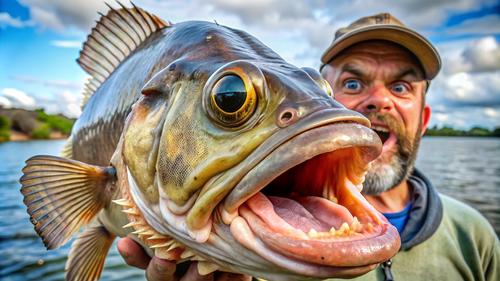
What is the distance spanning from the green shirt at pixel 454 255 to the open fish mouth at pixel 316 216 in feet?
5.34

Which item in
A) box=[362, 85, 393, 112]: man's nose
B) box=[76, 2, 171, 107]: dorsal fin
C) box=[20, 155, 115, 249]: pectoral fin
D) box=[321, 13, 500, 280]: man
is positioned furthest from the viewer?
box=[362, 85, 393, 112]: man's nose

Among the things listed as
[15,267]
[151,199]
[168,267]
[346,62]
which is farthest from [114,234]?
[15,267]

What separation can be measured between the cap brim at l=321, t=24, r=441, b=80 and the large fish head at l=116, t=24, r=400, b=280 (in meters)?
2.06

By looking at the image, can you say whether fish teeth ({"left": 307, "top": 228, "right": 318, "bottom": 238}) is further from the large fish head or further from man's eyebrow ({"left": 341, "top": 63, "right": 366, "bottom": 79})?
man's eyebrow ({"left": 341, "top": 63, "right": 366, "bottom": 79})

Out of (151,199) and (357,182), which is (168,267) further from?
(357,182)

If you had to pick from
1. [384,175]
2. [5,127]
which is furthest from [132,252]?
[5,127]

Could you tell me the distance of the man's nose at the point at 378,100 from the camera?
3318 mm

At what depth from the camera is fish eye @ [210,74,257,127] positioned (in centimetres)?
135

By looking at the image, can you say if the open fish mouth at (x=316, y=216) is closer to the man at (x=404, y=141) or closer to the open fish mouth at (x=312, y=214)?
the open fish mouth at (x=312, y=214)

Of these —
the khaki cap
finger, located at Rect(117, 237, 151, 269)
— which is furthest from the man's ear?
finger, located at Rect(117, 237, 151, 269)

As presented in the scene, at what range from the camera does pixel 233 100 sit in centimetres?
137

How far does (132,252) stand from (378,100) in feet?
7.37

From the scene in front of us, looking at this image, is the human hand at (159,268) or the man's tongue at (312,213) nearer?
the man's tongue at (312,213)

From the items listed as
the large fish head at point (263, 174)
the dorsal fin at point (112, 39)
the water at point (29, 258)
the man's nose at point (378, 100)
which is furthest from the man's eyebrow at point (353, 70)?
the water at point (29, 258)
